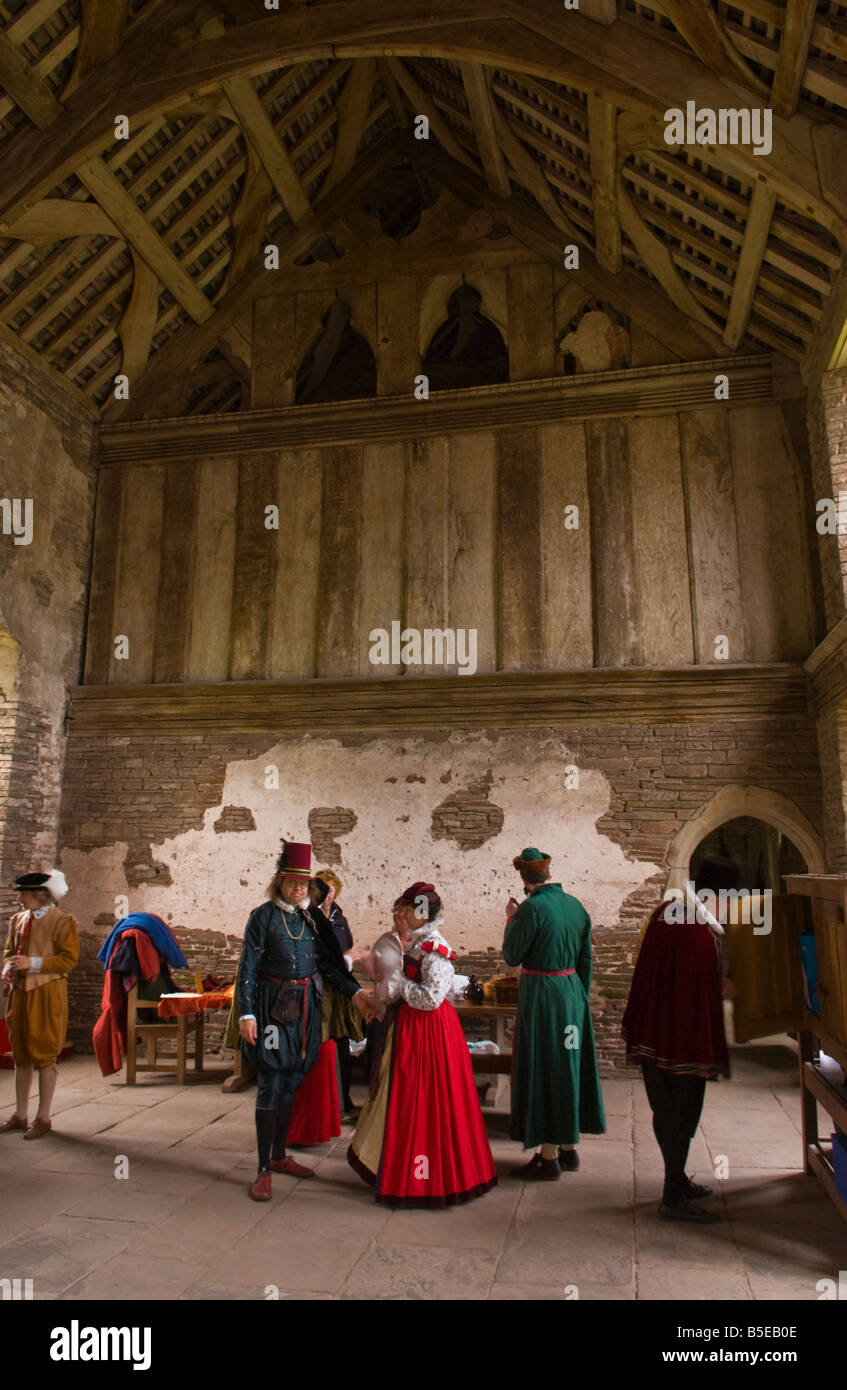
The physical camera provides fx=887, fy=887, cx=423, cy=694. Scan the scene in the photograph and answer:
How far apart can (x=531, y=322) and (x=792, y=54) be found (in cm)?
426

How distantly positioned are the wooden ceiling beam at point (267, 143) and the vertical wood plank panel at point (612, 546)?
4.51m

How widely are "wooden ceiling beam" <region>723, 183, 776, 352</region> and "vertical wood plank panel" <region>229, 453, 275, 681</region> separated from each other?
5.07m

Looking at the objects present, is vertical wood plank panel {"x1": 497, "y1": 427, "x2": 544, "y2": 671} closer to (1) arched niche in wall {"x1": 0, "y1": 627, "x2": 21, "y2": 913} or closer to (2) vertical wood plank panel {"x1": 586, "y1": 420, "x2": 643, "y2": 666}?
(2) vertical wood plank panel {"x1": 586, "y1": 420, "x2": 643, "y2": 666}

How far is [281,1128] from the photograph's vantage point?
16.3 ft

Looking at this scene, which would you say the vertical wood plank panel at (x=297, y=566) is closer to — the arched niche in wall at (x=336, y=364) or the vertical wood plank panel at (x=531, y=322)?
the arched niche in wall at (x=336, y=364)

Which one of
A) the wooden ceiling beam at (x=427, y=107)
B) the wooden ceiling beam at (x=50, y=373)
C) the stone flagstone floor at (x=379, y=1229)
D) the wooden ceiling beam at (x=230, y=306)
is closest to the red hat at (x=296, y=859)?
the stone flagstone floor at (x=379, y=1229)

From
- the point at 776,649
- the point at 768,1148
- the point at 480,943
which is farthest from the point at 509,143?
the point at 768,1148

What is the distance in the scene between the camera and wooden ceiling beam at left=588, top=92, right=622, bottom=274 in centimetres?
771

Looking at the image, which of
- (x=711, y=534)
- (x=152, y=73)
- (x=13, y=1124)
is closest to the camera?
(x=13, y=1124)

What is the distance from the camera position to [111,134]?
8023 mm

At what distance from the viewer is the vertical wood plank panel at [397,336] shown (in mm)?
10109

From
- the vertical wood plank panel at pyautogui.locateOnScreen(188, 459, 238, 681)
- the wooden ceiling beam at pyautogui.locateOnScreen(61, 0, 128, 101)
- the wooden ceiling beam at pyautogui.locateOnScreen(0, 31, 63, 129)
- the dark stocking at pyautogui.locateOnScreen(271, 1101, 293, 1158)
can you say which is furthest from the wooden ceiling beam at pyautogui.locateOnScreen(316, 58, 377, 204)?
the dark stocking at pyautogui.locateOnScreen(271, 1101, 293, 1158)

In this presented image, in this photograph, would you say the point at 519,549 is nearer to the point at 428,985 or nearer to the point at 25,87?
the point at 428,985

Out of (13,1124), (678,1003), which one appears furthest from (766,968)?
(13,1124)
